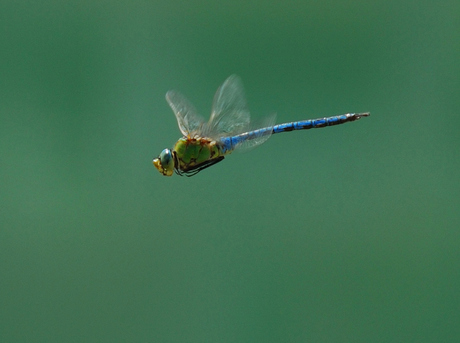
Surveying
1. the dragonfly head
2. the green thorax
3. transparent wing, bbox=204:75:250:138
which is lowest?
the dragonfly head

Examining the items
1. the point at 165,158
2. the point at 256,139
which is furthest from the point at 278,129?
the point at 165,158

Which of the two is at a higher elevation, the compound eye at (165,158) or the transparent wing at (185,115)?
the transparent wing at (185,115)

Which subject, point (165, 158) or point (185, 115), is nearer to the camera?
point (165, 158)

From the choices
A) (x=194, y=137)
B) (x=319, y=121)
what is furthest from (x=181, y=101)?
(x=319, y=121)

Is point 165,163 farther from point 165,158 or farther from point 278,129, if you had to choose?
point 278,129
